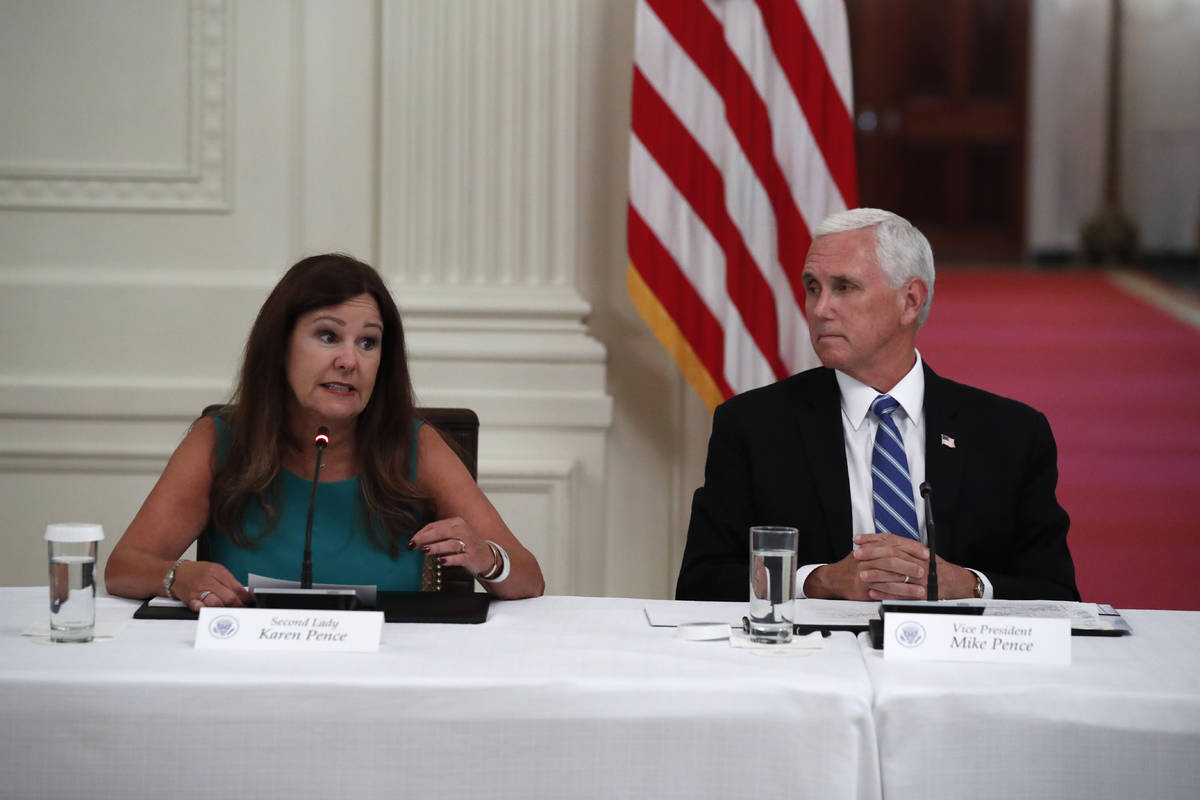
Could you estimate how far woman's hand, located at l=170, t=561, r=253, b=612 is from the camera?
1.75 m

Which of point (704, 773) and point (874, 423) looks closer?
point (704, 773)

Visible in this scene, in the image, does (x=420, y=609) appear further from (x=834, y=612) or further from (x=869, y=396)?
(x=869, y=396)

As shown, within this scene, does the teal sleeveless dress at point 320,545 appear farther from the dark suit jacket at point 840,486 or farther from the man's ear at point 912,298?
the man's ear at point 912,298

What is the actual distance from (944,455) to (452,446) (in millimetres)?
917

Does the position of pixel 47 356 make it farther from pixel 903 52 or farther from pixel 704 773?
pixel 903 52

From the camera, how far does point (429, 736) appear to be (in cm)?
145

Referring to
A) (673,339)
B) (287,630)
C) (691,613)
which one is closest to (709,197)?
(673,339)

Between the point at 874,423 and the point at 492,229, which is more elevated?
the point at 492,229

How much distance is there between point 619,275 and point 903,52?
10090mm

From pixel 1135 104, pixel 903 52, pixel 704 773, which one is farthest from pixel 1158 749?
pixel 1135 104

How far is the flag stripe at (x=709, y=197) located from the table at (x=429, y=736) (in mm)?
2029

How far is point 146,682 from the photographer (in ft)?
4.79

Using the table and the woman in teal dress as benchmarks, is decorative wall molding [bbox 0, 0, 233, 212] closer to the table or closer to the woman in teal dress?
the woman in teal dress

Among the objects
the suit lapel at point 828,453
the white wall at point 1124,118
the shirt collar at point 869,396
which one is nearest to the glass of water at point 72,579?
the suit lapel at point 828,453
